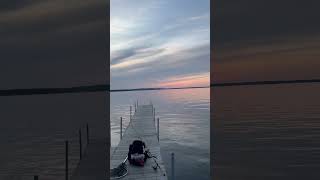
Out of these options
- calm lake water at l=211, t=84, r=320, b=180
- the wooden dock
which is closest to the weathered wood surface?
the wooden dock

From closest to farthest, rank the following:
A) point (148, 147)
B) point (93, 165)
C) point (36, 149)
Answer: point (93, 165) → point (148, 147) → point (36, 149)

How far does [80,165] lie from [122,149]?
26.4 feet

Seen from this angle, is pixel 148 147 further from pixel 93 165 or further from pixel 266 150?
pixel 266 150

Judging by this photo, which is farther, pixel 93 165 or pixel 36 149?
pixel 36 149

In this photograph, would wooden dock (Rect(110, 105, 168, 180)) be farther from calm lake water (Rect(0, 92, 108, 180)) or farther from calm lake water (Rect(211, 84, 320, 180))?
calm lake water (Rect(211, 84, 320, 180))

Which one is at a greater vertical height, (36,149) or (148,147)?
(148,147)

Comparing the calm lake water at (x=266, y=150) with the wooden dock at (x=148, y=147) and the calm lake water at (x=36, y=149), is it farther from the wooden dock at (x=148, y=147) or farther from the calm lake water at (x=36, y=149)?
the calm lake water at (x=36, y=149)

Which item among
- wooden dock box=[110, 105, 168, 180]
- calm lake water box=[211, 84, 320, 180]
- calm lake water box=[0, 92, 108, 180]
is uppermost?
wooden dock box=[110, 105, 168, 180]

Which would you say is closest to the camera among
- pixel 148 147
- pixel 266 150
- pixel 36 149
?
pixel 148 147

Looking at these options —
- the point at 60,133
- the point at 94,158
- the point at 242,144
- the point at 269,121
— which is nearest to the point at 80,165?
the point at 94,158

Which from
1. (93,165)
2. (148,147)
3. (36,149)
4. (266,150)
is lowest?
(36,149)

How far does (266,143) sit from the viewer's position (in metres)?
38.2

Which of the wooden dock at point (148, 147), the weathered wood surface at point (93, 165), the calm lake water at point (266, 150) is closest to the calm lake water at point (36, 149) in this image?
the weathered wood surface at point (93, 165)

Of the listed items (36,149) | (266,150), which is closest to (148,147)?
(266,150)
